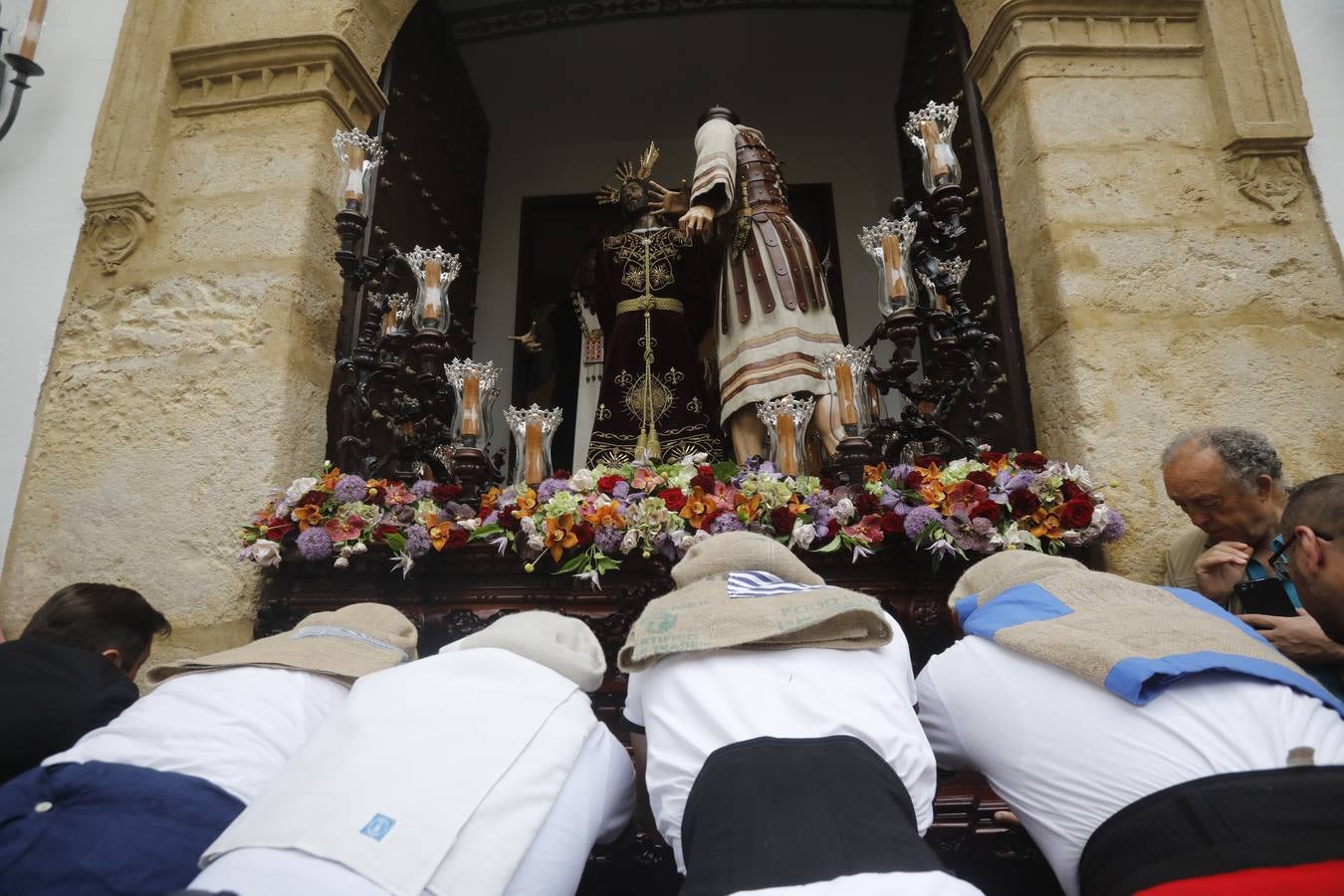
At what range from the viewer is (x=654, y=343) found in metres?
4.68

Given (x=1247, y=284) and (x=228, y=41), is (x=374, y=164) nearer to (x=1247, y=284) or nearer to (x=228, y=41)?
(x=228, y=41)

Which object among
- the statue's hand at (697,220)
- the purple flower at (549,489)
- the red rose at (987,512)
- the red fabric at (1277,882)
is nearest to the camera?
the red fabric at (1277,882)

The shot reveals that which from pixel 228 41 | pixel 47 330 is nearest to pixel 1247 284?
pixel 228 41

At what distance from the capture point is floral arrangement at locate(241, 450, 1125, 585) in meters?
2.81

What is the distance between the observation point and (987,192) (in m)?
3.98

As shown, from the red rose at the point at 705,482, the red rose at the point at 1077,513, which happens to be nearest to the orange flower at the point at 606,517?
the red rose at the point at 705,482

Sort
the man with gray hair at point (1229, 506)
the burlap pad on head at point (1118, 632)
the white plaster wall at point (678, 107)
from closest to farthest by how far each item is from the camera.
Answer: the burlap pad on head at point (1118, 632)
the man with gray hair at point (1229, 506)
the white plaster wall at point (678, 107)

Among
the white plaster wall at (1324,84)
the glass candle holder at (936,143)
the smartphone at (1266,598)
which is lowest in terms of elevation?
the smartphone at (1266,598)

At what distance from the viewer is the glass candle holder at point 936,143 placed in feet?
10.7

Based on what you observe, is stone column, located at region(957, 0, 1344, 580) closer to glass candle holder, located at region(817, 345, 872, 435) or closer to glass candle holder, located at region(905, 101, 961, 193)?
glass candle holder, located at region(905, 101, 961, 193)

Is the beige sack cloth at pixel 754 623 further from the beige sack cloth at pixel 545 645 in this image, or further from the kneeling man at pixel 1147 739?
the kneeling man at pixel 1147 739

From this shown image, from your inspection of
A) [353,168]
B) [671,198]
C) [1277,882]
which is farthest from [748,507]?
[671,198]

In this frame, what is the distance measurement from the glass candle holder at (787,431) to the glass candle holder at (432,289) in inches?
51.4

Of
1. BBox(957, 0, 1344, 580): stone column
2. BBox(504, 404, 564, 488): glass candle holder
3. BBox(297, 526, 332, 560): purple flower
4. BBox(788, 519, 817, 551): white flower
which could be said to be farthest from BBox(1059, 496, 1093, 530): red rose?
BBox(297, 526, 332, 560): purple flower
